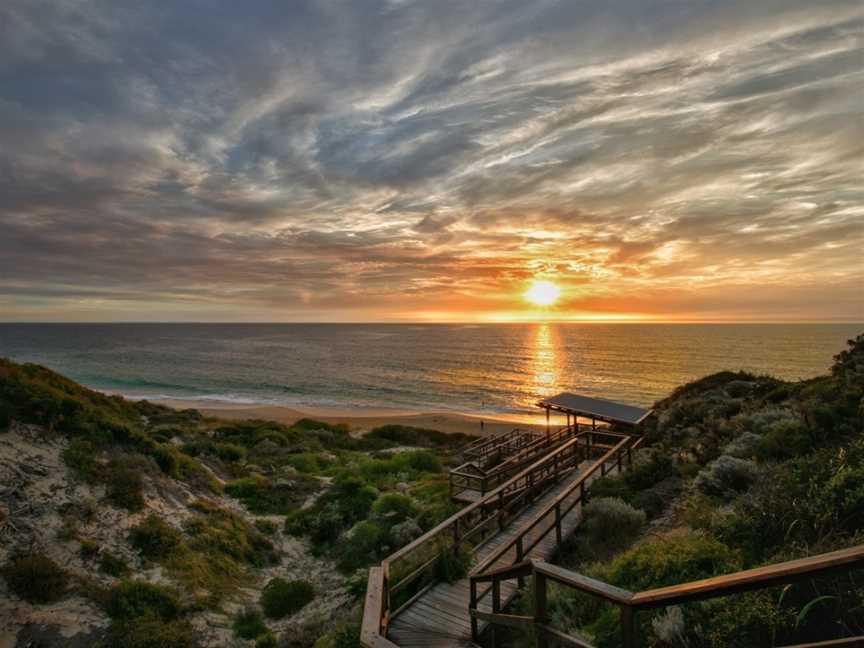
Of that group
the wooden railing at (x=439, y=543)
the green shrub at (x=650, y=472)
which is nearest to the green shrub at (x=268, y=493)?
the wooden railing at (x=439, y=543)

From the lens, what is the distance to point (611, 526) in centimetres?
860

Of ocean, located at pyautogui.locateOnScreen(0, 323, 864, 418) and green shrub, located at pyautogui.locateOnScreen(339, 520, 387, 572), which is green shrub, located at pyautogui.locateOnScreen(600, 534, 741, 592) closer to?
green shrub, located at pyautogui.locateOnScreen(339, 520, 387, 572)

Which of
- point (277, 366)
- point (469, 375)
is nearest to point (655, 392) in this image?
point (469, 375)

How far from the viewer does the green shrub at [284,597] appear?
9830 millimetres

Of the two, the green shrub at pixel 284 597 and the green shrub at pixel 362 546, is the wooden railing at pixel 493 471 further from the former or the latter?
the green shrub at pixel 284 597

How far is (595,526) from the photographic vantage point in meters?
8.77

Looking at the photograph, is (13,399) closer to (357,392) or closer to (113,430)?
(113,430)

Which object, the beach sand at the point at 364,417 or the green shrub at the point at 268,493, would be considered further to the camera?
the beach sand at the point at 364,417

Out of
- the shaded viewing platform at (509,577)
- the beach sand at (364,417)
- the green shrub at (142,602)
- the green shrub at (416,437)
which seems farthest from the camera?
the beach sand at (364,417)

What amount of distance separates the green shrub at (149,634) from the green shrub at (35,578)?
56.7 inches

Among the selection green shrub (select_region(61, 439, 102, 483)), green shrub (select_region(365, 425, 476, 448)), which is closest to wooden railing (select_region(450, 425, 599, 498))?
green shrub (select_region(61, 439, 102, 483))


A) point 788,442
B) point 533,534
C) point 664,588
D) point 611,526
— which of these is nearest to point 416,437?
point 533,534

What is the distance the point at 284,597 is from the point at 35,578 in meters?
4.70

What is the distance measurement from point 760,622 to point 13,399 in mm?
17297
